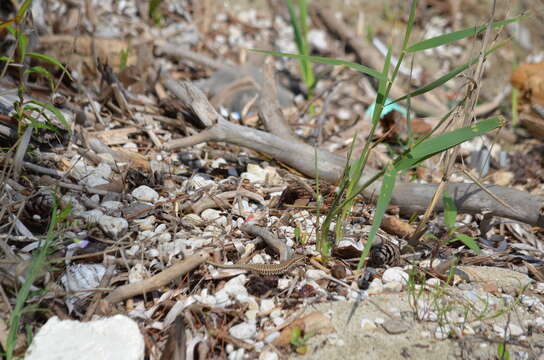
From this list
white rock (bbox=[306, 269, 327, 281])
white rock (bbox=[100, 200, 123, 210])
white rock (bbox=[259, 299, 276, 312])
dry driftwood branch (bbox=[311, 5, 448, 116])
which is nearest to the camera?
white rock (bbox=[259, 299, 276, 312])

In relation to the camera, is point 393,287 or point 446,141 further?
point 393,287

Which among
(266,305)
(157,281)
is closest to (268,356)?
(266,305)

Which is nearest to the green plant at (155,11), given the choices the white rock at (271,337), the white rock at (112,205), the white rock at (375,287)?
the white rock at (112,205)

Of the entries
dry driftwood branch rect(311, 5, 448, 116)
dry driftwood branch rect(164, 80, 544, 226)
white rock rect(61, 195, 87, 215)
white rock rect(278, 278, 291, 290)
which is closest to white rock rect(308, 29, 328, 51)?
dry driftwood branch rect(311, 5, 448, 116)

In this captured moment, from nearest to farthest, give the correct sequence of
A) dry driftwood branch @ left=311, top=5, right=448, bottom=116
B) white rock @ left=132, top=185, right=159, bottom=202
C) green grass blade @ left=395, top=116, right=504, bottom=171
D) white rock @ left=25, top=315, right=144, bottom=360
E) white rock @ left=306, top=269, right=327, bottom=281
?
white rock @ left=25, top=315, right=144, bottom=360, green grass blade @ left=395, top=116, right=504, bottom=171, white rock @ left=306, top=269, right=327, bottom=281, white rock @ left=132, top=185, right=159, bottom=202, dry driftwood branch @ left=311, top=5, right=448, bottom=116

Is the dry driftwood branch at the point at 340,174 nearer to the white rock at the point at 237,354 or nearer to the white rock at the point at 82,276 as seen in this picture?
the white rock at the point at 82,276

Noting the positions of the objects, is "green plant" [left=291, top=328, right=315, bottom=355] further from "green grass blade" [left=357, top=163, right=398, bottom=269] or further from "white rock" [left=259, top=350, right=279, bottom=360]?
"green grass blade" [left=357, top=163, right=398, bottom=269]

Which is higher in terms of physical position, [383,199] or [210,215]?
[383,199]

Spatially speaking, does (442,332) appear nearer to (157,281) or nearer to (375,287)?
(375,287)
